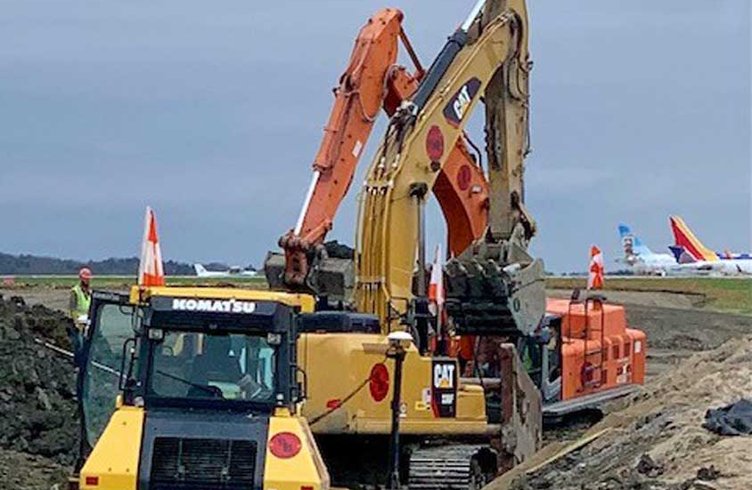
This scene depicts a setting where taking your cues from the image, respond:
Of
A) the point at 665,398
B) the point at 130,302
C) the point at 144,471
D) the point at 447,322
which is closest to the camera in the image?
the point at 144,471

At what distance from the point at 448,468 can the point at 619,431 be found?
176cm

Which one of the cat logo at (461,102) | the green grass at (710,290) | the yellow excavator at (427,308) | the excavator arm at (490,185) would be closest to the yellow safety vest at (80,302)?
the yellow excavator at (427,308)

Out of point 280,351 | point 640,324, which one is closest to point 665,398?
point 280,351

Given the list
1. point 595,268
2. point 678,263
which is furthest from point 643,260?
point 595,268

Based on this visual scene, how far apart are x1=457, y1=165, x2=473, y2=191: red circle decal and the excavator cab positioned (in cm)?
824

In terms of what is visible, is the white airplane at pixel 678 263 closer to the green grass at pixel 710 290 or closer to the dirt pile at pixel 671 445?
the green grass at pixel 710 290

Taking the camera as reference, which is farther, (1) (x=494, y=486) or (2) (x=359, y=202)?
(2) (x=359, y=202)

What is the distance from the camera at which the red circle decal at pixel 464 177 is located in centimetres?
1850

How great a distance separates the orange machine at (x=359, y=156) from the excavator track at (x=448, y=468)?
2850 mm

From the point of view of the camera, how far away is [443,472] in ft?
45.2

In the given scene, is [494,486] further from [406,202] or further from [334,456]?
[406,202]

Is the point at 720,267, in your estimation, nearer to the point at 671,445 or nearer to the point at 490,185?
Result: the point at 490,185

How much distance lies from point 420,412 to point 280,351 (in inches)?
164

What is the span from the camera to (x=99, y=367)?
11.2 m
